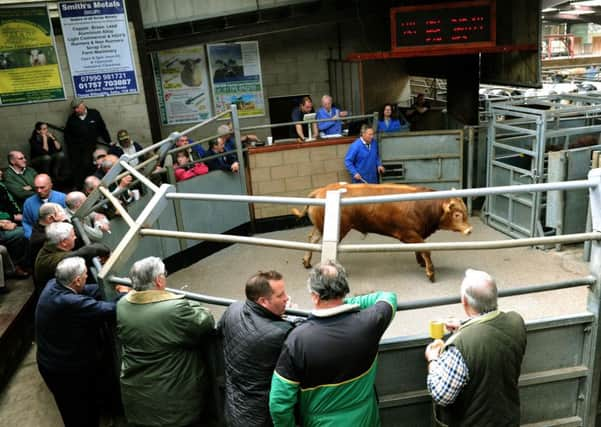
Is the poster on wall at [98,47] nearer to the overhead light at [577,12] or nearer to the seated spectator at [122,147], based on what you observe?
the seated spectator at [122,147]

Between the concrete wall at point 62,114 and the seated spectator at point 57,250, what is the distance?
5.35m

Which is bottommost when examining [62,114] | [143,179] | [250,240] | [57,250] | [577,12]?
[57,250]

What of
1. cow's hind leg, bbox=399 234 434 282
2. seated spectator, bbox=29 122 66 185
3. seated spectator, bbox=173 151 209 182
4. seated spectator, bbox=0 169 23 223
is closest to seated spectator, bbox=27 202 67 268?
seated spectator, bbox=0 169 23 223

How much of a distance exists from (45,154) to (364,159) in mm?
4550

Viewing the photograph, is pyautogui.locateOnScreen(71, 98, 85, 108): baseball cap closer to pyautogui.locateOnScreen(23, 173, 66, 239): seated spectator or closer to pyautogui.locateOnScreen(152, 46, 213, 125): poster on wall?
pyautogui.locateOnScreen(152, 46, 213, 125): poster on wall

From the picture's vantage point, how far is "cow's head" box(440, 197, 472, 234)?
5770 mm

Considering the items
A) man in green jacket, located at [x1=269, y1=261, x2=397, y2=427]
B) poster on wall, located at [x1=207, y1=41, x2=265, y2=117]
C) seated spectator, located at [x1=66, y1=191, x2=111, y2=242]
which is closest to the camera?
man in green jacket, located at [x1=269, y1=261, x2=397, y2=427]

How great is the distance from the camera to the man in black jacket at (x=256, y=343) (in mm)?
2473

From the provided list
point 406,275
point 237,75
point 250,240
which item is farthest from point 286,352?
point 237,75

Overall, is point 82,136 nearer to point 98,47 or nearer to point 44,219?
point 98,47

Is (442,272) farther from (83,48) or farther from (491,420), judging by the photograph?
(83,48)

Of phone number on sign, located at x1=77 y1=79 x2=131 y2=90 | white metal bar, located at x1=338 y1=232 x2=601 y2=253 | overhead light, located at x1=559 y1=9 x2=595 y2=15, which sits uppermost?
overhead light, located at x1=559 y1=9 x2=595 y2=15

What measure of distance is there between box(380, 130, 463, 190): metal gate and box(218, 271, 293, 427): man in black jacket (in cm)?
559

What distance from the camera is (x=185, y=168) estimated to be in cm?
714
